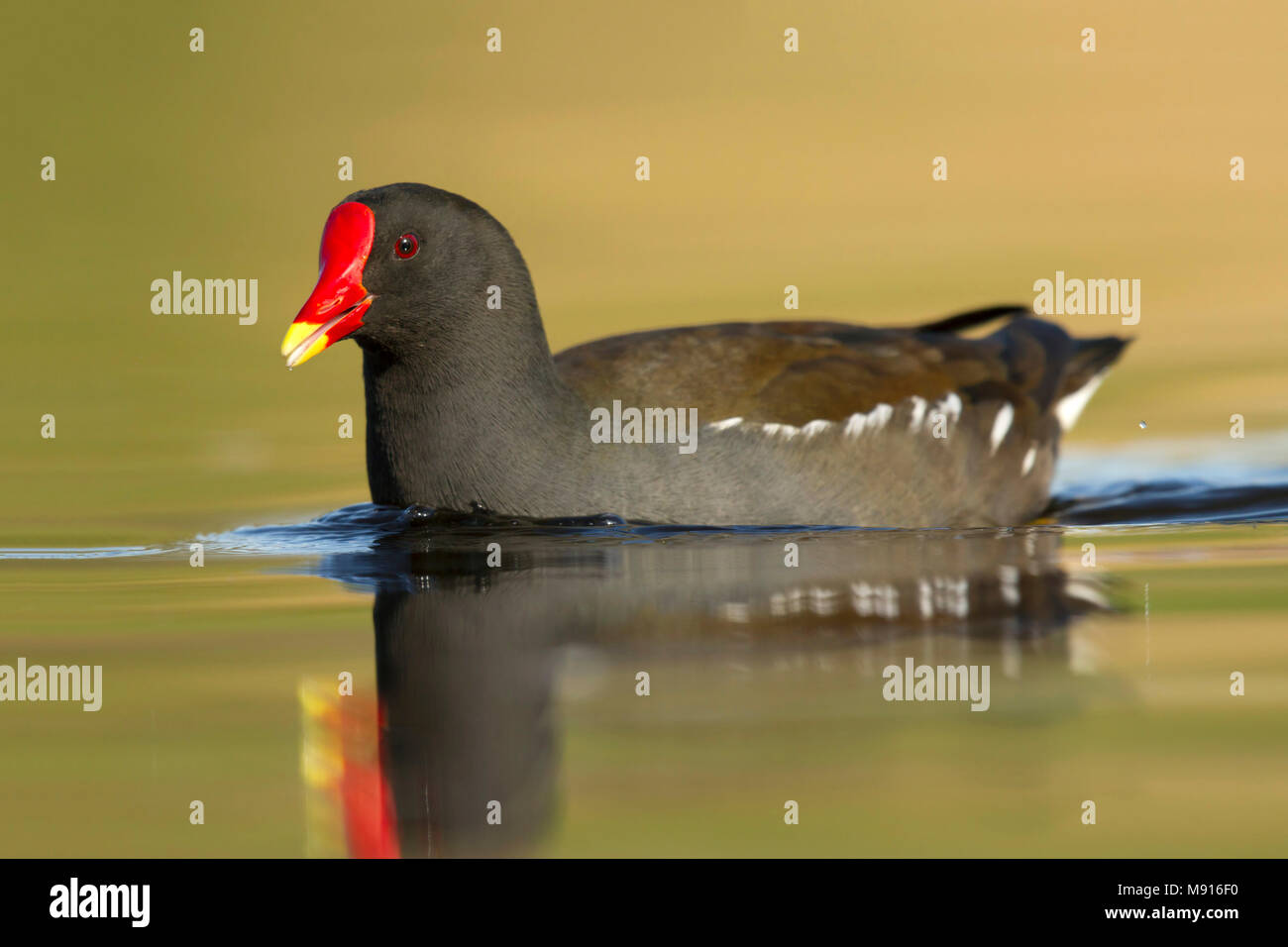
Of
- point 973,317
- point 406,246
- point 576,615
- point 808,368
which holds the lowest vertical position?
point 576,615

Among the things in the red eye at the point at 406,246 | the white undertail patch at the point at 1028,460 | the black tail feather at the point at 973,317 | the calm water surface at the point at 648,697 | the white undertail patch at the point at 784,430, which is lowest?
the calm water surface at the point at 648,697

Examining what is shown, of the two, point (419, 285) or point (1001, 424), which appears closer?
point (419, 285)

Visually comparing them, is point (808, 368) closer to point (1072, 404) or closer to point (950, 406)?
point (950, 406)

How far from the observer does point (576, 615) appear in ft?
18.9

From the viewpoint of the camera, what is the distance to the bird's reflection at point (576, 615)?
A: 4133 mm

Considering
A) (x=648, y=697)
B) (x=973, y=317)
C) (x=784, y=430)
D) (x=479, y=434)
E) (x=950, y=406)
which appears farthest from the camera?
(x=973, y=317)

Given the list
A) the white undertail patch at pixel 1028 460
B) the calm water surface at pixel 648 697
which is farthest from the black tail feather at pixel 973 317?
the calm water surface at pixel 648 697

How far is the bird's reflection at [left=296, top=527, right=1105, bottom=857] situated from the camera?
4133 mm

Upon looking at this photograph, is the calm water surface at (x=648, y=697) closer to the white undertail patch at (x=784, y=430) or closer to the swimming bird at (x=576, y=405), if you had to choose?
the swimming bird at (x=576, y=405)

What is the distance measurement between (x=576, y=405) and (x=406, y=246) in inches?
38.6

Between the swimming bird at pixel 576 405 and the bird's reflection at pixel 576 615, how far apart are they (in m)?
0.20

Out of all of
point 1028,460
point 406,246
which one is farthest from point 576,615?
point 1028,460
